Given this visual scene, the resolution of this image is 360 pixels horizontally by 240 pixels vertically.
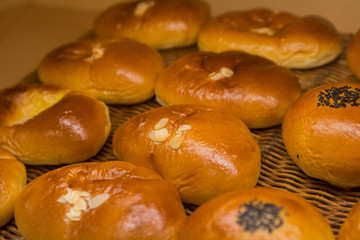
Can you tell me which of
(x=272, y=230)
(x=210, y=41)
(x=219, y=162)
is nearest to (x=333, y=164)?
(x=219, y=162)

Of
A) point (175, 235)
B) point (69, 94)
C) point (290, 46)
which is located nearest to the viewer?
point (175, 235)

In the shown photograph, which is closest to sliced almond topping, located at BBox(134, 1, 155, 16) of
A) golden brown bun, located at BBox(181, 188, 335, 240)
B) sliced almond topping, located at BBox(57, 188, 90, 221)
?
sliced almond topping, located at BBox(57, 188, 90, 221)

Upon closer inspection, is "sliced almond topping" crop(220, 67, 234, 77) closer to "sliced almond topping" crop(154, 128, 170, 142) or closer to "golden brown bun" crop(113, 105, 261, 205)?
"golden brown bun" crop(113, 105, 261, 205)

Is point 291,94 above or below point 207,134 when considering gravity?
below

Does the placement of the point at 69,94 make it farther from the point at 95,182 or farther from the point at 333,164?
the point at 333,164

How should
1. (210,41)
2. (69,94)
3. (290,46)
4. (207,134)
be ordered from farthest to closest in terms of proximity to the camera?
1. (210,41)
2. (290,46)
3. (69,94)
4. (207,134)

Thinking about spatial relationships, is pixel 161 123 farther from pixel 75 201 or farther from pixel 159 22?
pixel 159 22

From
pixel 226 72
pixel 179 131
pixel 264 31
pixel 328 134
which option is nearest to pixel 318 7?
pixel 264 31
